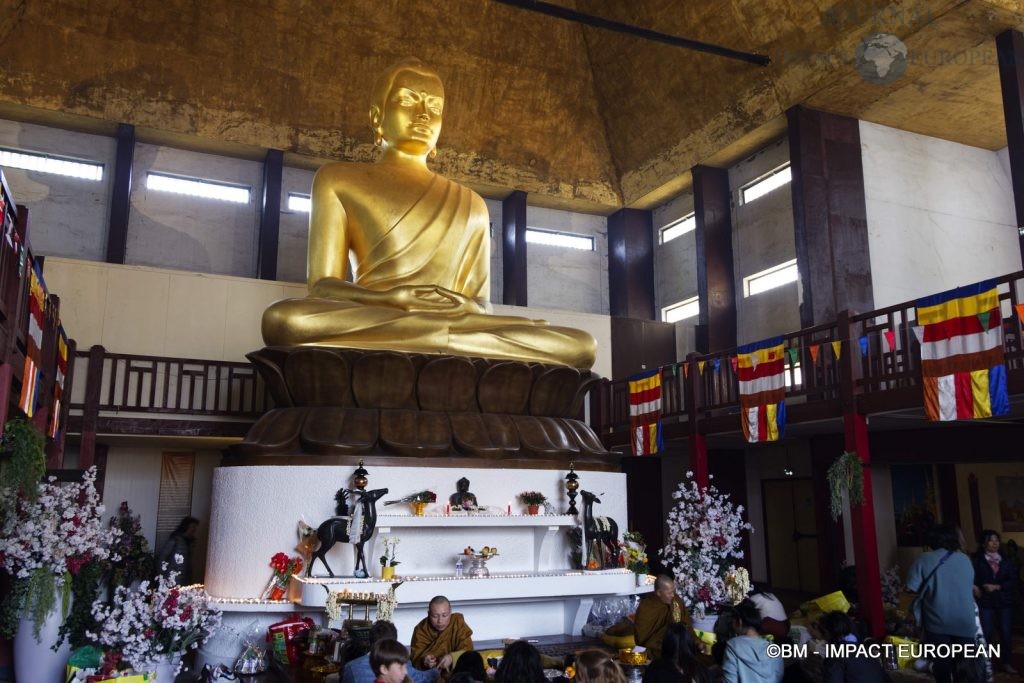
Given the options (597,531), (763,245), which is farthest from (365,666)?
(763,245)

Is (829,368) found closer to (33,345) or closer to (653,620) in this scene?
(653,620)

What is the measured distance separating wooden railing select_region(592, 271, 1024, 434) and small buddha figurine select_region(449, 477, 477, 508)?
11.1 feet

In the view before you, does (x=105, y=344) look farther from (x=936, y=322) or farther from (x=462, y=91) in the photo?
(x=936, y=322)

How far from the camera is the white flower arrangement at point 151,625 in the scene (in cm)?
461

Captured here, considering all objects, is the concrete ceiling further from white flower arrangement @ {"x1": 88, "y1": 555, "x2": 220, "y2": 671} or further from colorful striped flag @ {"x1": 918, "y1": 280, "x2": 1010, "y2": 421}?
white flower arrangement @ {"x1": 88, "y1": 555, "x2": 220, "y2": 671}

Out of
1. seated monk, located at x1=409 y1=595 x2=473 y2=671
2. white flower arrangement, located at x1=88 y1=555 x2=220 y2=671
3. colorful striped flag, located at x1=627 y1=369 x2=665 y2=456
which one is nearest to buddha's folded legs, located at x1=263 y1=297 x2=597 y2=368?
white flower arrangement, located at x1=88 y1=555 x2=220 y2=671

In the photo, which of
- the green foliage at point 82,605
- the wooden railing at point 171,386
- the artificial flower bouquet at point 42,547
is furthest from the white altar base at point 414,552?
the wooden railing at point 171,386

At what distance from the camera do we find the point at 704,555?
6527 millimetres

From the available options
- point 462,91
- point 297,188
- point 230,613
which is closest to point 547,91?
point 462,91

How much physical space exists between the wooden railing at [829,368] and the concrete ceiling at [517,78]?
9.37 ft

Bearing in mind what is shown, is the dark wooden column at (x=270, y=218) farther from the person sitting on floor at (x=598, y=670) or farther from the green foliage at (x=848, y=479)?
the person sitting on floor at (x=598, y=670)

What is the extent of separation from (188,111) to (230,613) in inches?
302

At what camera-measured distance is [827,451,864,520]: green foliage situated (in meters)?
7.04

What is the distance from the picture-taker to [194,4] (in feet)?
35.2
